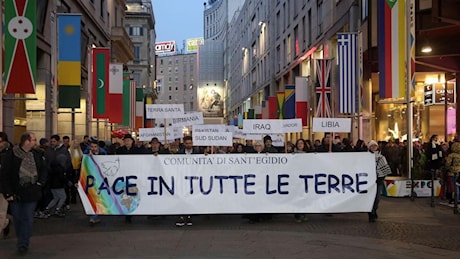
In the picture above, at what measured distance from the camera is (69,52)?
768 inches

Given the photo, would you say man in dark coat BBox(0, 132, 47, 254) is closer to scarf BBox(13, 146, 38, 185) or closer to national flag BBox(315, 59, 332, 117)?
scarf BBox(13, 146, 38, 185)

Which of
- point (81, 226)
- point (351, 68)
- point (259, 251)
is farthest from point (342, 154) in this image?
point (351, 68)

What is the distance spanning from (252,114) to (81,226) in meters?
38.5

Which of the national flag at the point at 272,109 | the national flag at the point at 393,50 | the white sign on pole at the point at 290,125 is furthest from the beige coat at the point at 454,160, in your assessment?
the national flag at the point at 272,109

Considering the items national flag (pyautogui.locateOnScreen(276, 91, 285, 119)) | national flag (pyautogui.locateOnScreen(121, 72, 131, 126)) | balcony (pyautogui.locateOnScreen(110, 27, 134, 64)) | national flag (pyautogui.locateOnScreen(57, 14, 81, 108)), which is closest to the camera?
national flag (pyautogui.locateOnScreen(57, 14, 81, 108))

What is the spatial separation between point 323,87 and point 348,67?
3572 mm

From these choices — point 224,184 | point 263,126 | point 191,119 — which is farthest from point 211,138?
point 191,119

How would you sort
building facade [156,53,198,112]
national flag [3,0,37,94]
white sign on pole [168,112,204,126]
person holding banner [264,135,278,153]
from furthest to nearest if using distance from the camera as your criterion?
building facade [156,53,198,112]
national flag [3,0,37,94]
white sign on pole [168,112,204,126]
person holding banner [264,135,278,153]

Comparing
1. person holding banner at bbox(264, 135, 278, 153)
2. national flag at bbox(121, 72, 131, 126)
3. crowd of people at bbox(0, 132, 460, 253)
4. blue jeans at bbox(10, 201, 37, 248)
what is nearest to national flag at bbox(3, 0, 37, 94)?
crowd of people at bbox(0, 132, 460, 253)

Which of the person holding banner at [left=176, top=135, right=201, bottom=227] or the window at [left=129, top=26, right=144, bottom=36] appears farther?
the window at [left=129, top=26, right=144, bottom=36]

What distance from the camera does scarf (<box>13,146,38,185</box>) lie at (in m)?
8.55

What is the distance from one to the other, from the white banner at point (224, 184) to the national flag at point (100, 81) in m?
11.9

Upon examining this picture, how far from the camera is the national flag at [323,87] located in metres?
25.3

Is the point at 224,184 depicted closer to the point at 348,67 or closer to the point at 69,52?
the point at 69,52
